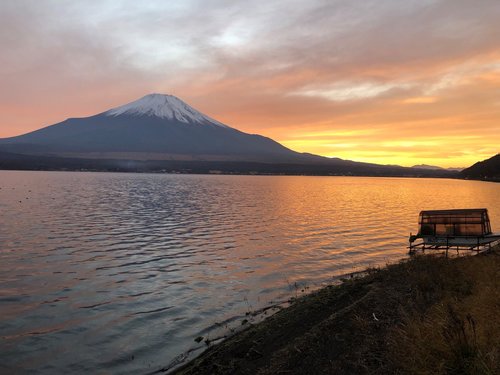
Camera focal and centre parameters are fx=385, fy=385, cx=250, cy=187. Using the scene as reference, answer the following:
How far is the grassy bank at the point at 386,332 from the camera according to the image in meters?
7.15

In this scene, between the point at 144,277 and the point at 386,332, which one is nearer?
the point at 386,332

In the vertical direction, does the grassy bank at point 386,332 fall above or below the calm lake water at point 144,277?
above

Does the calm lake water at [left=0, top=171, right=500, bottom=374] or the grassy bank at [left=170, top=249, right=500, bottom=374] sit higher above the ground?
the grassy bank at [left=170, top=249, right=500, bottom=374]

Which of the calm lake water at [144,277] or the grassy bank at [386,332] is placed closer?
the grassy bank at [386,332]

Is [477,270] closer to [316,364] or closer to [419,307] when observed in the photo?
[419,307]

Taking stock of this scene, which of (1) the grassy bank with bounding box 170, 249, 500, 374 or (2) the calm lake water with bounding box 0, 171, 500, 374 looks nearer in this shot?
(1) the grassy bank with bounding box 170, 249, 500, 374

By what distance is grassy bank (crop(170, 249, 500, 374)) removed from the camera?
7152 mm

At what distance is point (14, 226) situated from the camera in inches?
1341

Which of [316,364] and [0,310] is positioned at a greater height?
[316,364]

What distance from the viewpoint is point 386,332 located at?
30.9 ft

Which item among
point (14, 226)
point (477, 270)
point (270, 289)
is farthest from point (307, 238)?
point (14, 226)

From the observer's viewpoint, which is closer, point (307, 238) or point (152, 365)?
point (152, 365)

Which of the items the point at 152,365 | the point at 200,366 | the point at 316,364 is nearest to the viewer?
the point at 316,364

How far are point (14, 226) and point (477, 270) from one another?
3532 centimetres
